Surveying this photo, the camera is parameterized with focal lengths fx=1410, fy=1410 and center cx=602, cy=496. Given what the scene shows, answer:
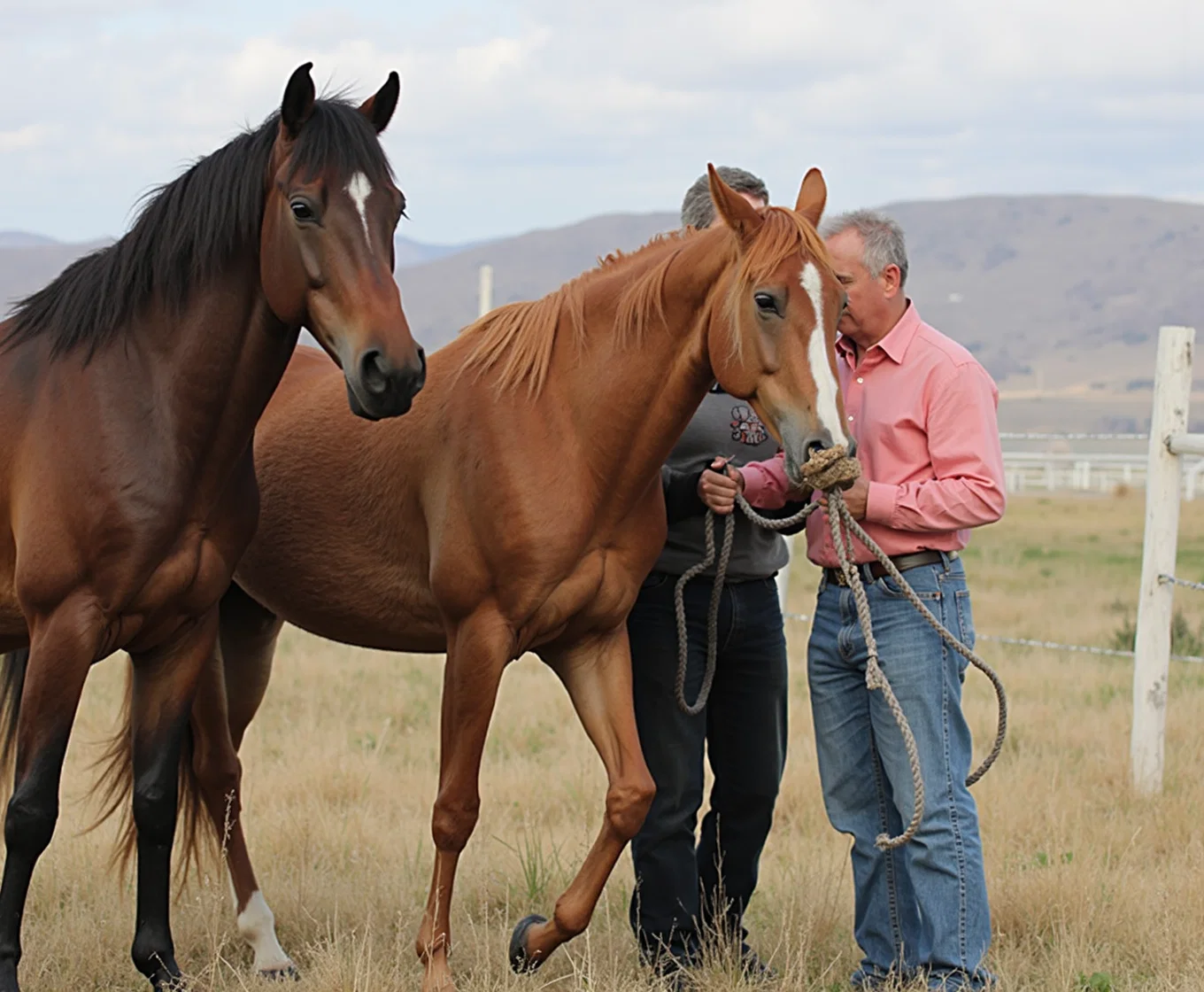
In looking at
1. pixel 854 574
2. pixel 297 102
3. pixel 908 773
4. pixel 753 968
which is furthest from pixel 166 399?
pixel 753 968

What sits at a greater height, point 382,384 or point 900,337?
point 900,337

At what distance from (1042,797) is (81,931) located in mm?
3950

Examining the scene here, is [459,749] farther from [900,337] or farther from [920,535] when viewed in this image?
[900,337]

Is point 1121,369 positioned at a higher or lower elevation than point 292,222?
higher

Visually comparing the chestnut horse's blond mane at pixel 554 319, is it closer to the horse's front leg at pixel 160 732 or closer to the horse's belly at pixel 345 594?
the horse's belly at pixel 345 594

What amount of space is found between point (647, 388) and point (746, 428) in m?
0.62

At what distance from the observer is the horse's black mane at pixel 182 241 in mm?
3617

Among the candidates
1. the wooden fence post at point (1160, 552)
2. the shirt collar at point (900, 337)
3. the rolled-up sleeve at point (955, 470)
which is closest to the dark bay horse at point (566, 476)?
the shirt collar at point (900, 337)

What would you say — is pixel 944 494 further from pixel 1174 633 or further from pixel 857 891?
pixel 1174 633

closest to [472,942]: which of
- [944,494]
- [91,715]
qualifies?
[944,494]

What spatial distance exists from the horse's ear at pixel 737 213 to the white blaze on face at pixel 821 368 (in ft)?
0.63

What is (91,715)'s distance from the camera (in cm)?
800

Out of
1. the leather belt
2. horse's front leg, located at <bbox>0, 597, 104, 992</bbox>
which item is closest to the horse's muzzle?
horse's front leg, located at <bbox>0, 597, 104, 992</bbox>

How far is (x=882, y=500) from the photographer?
12.6 feet
